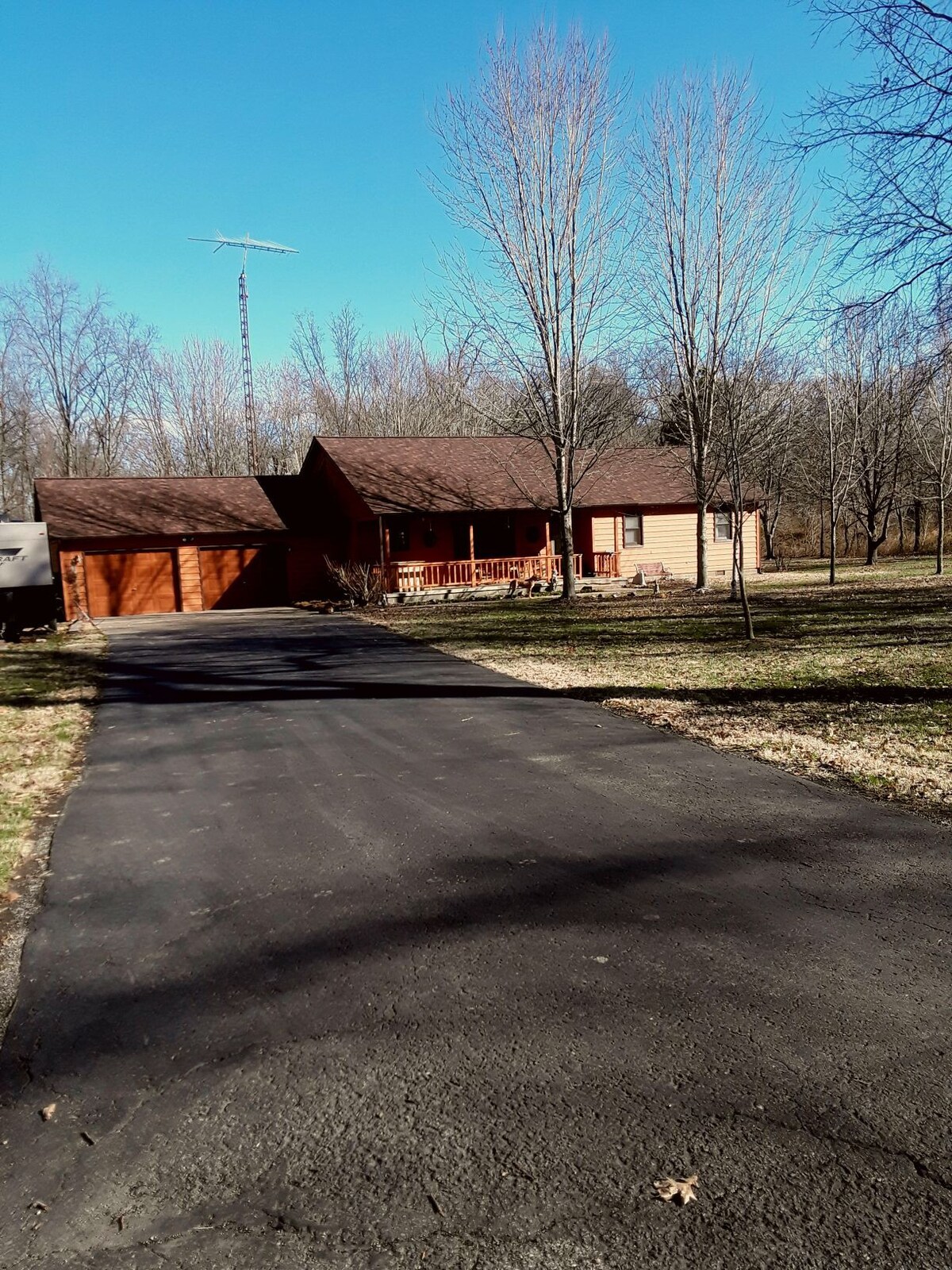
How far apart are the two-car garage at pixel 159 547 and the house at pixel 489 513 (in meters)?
2.46

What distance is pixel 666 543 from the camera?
3089cm

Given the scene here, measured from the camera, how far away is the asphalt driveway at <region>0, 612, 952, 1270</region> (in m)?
2.33

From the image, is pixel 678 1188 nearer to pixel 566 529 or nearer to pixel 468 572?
pixel 566 529

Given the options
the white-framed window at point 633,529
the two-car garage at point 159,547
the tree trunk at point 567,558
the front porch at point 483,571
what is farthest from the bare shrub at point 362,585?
the white-framed window at point 633,529

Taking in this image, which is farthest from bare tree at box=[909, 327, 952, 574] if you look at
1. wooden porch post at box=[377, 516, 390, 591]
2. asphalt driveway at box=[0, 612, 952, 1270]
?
asphalt driveway at box=[0, 612, 952, 1270]

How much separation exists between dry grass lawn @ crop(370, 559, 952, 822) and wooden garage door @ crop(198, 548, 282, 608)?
659 centimetres

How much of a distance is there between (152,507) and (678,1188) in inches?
1133

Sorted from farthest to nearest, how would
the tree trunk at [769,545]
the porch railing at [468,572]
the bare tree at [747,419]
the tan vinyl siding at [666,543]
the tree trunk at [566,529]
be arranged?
the tree trunk at [769,545], the tan vinyl siding at [666,543], the porch railing at [468,572], the tree trunk at [566,529], the bare tree at [747,419]

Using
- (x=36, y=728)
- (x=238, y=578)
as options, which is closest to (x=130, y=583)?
(x=238, y=578)

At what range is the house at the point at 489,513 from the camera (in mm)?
27375

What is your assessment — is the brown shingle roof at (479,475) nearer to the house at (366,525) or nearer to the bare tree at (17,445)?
the house at (366,525)

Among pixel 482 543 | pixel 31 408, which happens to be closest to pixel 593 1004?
pixel 482 543

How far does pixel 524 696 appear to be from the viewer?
35.0 ft

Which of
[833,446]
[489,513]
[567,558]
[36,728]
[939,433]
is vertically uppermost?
[939,433]
